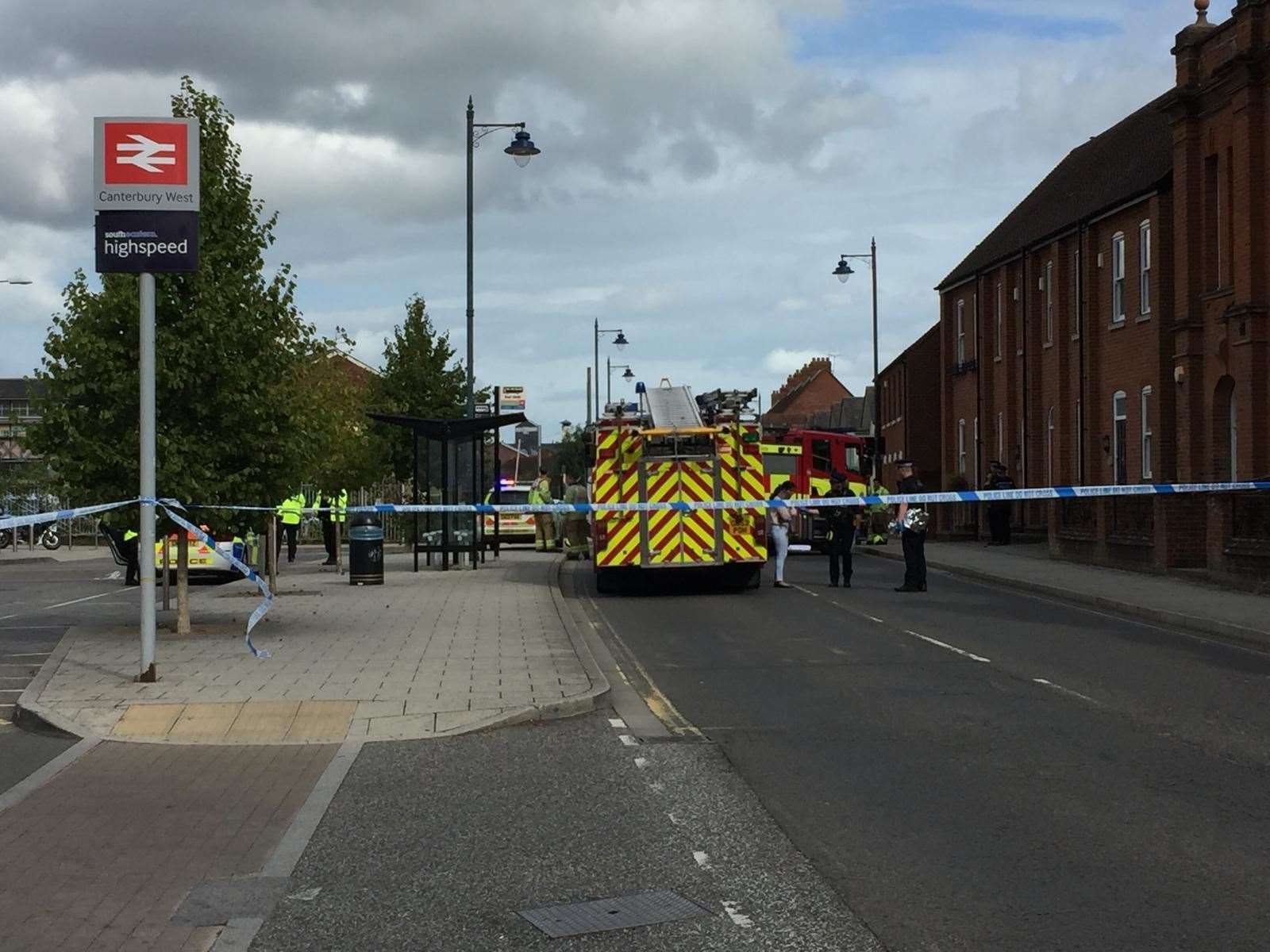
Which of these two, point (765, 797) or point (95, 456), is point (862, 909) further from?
point (95, 456)

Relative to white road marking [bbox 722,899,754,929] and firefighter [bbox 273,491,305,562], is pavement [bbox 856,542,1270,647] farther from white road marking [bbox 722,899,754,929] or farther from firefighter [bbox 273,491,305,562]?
white road marking [bbox 722,899,754,929]

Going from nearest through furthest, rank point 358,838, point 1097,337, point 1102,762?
1. point 358,838
2. point 1102,762
3. point 1097,337

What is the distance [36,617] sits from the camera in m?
19.0

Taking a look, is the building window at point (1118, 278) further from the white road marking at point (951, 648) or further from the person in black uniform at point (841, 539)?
the white road marking at point (951, 648)

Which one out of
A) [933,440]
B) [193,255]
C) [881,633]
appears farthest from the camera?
[933,440]

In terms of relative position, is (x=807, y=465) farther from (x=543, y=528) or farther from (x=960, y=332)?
(x=960, y=332)

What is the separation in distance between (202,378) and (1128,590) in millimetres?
14005

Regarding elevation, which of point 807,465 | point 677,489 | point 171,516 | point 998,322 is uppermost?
point 998,322

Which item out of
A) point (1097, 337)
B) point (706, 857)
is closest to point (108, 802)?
point (706, 857)

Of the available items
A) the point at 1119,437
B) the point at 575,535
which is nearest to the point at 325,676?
the point at 575,535

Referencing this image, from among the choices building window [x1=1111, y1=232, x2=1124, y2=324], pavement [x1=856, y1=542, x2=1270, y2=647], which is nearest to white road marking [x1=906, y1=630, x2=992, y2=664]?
pavement [x1=856, y1=542, x2=1270, y2=647]

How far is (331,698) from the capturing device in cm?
1114

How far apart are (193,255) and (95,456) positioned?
3628mm

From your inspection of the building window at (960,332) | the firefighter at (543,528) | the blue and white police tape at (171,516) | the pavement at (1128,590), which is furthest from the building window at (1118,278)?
the blue and white police tape at (171,516)
